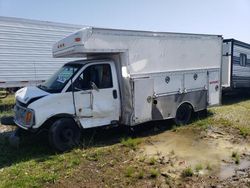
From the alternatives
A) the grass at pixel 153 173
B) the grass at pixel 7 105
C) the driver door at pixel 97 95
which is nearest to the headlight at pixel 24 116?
the driver door at pixel 97 95

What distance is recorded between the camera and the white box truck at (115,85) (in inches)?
297

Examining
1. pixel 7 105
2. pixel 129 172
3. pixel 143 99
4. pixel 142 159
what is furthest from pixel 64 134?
pixel 7 105

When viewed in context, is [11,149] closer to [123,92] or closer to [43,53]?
[123,92]

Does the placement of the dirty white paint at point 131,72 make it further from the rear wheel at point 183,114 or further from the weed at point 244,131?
the weed at point 244,131

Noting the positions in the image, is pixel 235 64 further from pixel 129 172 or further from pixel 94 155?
pixel 129 172

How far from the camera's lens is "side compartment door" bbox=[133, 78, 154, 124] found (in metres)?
8.46

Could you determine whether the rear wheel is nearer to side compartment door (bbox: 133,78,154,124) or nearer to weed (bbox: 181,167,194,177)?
side compartment door (bbox: 133,78,154,124)

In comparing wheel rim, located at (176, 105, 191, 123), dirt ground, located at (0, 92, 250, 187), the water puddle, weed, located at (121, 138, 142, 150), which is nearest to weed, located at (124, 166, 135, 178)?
dirt ground, located at (0, 92, 250, 187)

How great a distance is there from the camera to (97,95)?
26.6 ft

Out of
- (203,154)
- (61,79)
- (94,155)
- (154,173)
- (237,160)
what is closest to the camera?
(154,173)

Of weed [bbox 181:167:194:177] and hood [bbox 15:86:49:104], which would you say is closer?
weed [bbox 181:167:194:177]

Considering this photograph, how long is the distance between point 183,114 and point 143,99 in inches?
78.1

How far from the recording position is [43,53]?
1502 cm

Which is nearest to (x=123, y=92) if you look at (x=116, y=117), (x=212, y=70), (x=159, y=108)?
(x=116, y=117)
